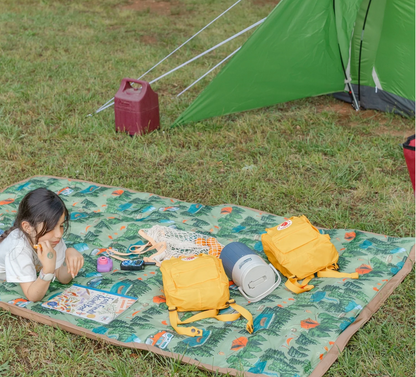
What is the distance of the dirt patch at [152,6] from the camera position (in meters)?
9.78

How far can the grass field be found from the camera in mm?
2174

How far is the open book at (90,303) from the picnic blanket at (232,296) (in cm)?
3

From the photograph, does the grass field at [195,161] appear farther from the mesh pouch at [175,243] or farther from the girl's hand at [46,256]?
the mesh pouch at [175,243]

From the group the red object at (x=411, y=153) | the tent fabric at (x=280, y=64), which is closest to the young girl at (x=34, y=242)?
the red object at (x=411, y=153)

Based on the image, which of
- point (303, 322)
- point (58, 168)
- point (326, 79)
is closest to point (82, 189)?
point (58, 168)

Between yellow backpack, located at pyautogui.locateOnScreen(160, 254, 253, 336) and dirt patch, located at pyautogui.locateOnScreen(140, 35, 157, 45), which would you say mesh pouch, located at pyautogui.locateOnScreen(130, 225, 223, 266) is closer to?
yellow backpack, located at pyautogui.locateOnScreen(160, 254, 253, 336)

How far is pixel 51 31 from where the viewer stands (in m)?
7.77

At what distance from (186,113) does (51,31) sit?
4.25m

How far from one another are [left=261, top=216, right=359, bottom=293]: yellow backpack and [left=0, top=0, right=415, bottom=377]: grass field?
0.34 meters

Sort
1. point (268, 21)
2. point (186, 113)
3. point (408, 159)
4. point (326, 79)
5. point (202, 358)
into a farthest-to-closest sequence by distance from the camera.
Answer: point (326, 79) → point (186, 113) → point (268, 21) → point (202, 358) → point (408, 159)

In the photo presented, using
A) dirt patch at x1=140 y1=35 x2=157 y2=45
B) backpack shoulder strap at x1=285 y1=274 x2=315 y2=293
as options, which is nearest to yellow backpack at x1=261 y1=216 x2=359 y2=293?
backpack shoulder strap at x1=285 y1=274 x2=315 y2=293

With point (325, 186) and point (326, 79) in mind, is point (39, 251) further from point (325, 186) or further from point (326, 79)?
point (326, 79)

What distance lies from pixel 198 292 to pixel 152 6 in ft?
29.4

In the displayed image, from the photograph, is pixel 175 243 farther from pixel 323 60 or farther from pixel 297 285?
pixel 323 60
